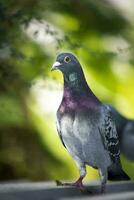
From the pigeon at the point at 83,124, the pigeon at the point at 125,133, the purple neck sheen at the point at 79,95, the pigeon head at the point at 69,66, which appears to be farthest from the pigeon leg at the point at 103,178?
the pigeon head at the point at 69,66

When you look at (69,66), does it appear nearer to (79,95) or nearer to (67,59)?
(67,59)

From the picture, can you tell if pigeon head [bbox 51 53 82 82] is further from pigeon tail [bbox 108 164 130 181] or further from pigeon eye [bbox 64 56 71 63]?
pigeon tail [bbox 108 164 130 181]

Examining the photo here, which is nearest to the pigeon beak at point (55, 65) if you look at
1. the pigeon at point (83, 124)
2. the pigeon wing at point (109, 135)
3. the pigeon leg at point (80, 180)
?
the pigeon at point (83, 124)

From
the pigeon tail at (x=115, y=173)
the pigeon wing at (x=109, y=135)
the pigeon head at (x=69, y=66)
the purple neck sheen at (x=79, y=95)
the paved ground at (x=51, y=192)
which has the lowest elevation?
the paved ground at (x=51, y=192)

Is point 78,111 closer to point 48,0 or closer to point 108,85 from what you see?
point 108,85

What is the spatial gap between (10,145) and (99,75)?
21.3 inches

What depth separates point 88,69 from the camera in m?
3.02

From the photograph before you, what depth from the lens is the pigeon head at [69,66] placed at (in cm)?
294

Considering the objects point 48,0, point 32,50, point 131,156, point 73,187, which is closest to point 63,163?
point 73,187

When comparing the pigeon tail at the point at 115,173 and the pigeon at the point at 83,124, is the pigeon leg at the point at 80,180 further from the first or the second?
the pigeon tail at the point at 115,173

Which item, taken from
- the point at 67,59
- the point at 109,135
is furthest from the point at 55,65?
the point at 109,135

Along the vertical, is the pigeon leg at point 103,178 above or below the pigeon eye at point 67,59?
below

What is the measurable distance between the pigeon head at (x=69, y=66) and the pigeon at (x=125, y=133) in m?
0.24

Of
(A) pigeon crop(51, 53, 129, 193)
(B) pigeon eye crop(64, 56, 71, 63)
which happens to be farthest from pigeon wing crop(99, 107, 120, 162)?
(B) pigeon eye crop(64, 56, 71, 63)
